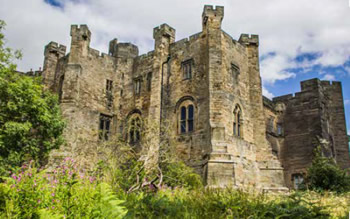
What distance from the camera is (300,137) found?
95.2 ft

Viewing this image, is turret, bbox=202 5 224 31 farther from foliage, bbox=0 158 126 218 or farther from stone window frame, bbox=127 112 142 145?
foliage, bbox=0 158 126 218

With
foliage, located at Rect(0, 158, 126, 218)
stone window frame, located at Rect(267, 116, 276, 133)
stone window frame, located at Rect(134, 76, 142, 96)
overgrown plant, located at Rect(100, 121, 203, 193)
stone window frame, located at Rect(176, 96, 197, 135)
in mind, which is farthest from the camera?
stone window frame, located at Rect(267, 116, 276, 133)

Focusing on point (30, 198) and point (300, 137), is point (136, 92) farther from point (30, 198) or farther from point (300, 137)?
point (30, 198)

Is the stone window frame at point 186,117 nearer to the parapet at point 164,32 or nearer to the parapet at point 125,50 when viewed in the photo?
the parapet at point 164,32

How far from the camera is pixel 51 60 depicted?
2600 centimetres

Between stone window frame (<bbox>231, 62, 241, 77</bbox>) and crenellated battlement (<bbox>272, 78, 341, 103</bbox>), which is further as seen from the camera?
crenellated battlement (<bbox>272, 78, 341, 103</bbox>)

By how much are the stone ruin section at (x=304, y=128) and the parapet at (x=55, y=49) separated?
1673 centimetres

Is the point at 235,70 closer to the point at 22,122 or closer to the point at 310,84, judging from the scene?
the point at 310,84

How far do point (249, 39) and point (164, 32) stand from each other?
5850 mm

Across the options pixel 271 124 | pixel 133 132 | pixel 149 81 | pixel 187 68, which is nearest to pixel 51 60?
pixel 149 81

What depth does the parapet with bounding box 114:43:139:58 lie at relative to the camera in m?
27.7

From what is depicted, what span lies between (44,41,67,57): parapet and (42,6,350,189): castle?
74 millimetres

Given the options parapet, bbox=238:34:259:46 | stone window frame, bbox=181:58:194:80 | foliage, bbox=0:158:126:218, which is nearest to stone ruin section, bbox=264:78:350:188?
parapet, bbox=238:34:259:46

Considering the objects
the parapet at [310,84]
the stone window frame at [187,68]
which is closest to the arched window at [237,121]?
the stone window frame at [187,68]
